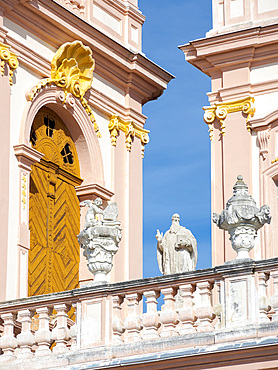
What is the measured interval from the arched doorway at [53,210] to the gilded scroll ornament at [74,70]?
1.63 feet

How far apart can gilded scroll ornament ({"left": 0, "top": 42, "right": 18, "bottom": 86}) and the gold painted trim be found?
293cm

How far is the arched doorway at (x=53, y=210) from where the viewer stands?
71.2 ft

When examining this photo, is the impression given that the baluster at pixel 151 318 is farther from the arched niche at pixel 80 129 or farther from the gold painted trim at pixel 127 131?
the gold painted trim at pixel 127 131

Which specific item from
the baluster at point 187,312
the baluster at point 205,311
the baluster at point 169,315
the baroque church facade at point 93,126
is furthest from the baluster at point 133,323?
the baroque church facade at point 93,126

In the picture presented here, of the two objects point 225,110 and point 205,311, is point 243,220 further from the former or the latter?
point 225,110

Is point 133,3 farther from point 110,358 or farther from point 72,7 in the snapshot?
→ point 110,358

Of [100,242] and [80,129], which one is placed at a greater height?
[80,129]

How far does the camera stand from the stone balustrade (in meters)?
16.3

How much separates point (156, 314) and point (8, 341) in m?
2.13

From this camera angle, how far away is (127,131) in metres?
24.2

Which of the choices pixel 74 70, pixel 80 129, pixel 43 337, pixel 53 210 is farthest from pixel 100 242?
pixel 74 70

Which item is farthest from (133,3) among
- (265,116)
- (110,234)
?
(110,234)

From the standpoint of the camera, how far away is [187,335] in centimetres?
1645

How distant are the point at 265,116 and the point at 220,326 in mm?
6445
